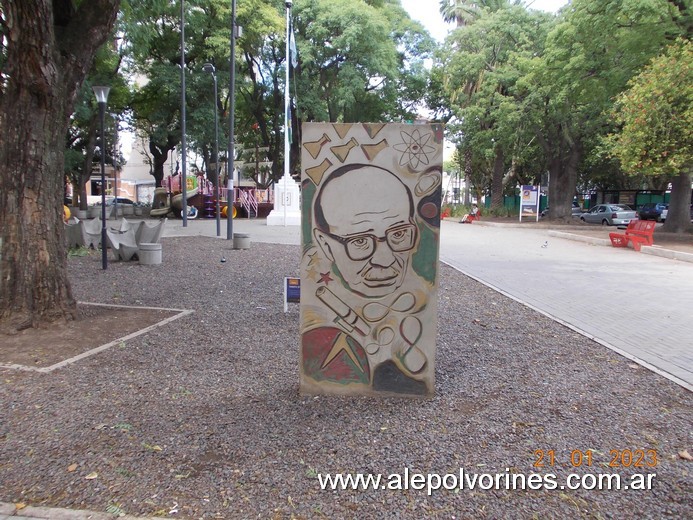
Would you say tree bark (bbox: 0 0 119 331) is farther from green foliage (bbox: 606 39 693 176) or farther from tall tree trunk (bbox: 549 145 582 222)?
tall tree trunk (bbox: 549 145 582 222)

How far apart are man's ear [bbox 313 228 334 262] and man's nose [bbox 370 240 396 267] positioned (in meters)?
0.31

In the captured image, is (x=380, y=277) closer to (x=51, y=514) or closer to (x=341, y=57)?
(x=51, y=514)

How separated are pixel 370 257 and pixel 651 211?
1529 inches

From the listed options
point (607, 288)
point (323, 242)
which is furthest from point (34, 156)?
point (607, 288)

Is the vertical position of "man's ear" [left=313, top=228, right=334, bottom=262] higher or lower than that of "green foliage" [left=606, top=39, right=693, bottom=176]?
lower

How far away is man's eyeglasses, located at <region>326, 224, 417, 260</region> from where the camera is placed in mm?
3730

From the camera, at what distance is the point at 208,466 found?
3008mm

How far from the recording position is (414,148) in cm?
366

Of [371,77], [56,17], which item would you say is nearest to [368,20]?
[371,77]

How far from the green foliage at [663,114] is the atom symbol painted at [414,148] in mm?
15537

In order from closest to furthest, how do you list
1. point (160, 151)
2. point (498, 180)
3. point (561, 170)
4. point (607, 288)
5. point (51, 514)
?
point (51, 514) < point (607, 288) < point (561, 170) < point (498, 180) < point (160, 151)
